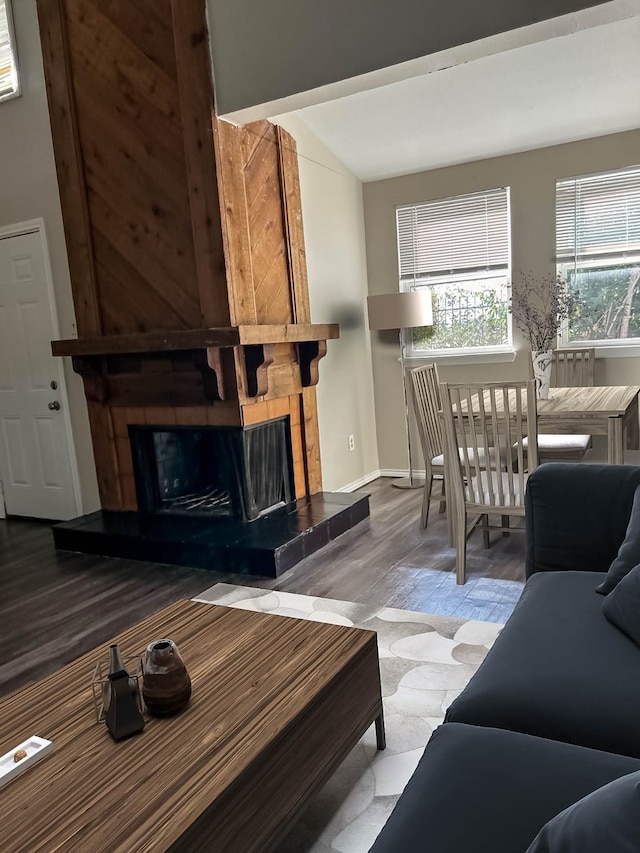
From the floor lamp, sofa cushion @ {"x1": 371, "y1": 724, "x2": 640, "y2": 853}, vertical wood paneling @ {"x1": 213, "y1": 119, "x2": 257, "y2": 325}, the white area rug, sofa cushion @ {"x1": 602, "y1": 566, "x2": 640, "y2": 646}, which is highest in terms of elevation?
vertical wood paneling @ {"x1": 213, "y1": 119, "x2": 257, "y2": 325}

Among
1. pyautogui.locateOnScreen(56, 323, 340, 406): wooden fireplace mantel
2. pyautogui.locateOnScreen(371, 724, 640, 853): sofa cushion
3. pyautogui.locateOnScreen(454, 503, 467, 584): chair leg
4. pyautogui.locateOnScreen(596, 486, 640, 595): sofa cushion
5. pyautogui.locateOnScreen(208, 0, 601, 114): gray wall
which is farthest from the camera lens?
pyautogui.locateOnScreen(56, 323, 340, 406): wooden fireplace mantel

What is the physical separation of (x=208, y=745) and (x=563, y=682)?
31.2 inches

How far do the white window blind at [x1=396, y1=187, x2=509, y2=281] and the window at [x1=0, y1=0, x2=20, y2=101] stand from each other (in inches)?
113

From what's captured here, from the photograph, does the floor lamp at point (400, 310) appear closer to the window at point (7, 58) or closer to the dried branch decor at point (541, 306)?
the dried branch decor at point (541, 306)

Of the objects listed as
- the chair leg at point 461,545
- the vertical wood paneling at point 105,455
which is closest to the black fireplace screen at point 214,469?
the vertical wood paneling at point 105,455

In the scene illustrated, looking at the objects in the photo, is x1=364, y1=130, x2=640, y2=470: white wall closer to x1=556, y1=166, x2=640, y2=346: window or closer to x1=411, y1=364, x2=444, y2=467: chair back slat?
x1=556, y1=166, x2=640, y2=346: window

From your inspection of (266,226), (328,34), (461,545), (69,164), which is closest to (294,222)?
(266,226)

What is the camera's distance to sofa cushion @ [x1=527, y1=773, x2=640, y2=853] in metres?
0.65

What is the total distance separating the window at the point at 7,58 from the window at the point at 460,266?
2873 mm

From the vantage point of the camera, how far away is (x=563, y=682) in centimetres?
145

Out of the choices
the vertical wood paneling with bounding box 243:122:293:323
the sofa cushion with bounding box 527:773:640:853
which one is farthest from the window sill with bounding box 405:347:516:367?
the sofa cushion with bounding box 527:773:640:853

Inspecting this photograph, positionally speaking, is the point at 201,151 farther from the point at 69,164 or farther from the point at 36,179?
the point at 36,179

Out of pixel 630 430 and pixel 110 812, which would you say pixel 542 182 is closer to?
pixel 630 430

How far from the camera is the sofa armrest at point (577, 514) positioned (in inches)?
79.6
